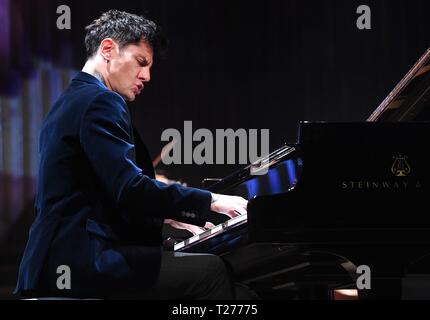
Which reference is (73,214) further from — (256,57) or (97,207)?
(256,57)

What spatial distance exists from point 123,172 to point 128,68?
1.37ft

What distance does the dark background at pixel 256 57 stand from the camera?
557 cm

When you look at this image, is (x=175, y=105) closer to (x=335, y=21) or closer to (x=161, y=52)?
(x=335, y=21)

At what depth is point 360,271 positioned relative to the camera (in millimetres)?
2178

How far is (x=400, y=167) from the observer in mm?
2195

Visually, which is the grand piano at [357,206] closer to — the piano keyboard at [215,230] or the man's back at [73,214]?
the piano keyboard at [215,230]

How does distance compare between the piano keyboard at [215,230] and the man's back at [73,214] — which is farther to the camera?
the piano keyboard at [215,230]

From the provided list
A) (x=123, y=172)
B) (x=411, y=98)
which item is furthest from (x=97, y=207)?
(x=411, y=98)

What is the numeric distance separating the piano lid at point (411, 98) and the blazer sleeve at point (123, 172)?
2.85ft

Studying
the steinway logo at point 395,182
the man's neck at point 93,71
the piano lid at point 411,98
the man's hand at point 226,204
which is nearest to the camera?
the man's hand at point 226,204

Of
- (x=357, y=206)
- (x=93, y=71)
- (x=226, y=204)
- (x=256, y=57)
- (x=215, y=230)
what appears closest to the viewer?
(x=226, y=204)

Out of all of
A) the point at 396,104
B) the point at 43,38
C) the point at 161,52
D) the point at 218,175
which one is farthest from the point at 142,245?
the point at 43,38

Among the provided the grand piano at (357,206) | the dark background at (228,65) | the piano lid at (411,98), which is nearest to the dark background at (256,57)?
the dark background at (228,65)

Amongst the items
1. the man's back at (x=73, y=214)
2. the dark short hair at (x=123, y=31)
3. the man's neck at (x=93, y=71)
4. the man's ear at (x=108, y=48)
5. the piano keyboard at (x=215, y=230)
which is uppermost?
the dark short hair at (x=123, y=31)
